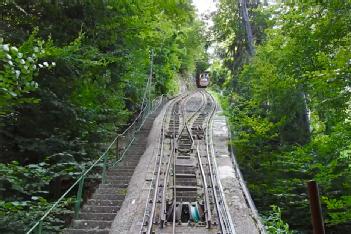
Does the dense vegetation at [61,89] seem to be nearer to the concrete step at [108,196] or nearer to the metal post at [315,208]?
the concrete step at [108,196]

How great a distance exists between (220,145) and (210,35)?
15908mm

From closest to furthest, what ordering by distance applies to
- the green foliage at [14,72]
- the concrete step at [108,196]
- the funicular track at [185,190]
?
the green foliage at [14,72] → the funicular track at [185,190] → the concrete step at [108,196]

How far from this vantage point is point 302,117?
15000mm

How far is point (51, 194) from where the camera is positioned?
30.4 feet

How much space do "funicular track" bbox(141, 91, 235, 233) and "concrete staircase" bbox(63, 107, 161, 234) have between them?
2.83ft

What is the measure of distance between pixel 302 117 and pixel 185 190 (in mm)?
7398

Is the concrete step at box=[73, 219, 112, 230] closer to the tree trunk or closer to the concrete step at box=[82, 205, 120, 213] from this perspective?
the concrete step at box=[82, 205, 120, 213]

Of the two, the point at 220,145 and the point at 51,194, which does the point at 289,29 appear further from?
the point at 51,194

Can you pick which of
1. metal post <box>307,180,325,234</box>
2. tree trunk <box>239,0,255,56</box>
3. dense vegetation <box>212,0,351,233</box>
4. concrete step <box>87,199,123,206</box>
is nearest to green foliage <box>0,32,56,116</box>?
metal post <box>307,180,325,234</box>

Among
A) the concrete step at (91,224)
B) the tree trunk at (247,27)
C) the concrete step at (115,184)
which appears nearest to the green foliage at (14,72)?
the concrete step at (91,224)

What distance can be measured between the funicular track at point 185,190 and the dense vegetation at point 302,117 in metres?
1.78

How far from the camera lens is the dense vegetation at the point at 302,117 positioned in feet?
28.1

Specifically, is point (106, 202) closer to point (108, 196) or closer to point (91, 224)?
point (108, 196)

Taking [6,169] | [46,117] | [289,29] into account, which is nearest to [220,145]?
[289,29]
